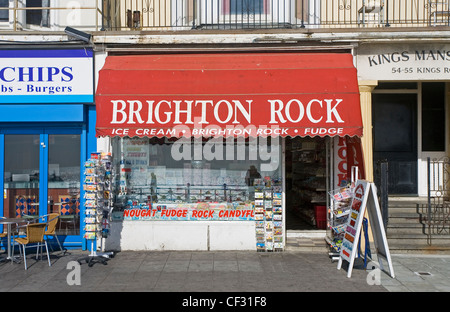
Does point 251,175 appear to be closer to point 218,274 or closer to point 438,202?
point 218,274

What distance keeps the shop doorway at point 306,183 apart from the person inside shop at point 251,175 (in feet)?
5.22

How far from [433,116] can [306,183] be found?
334cm

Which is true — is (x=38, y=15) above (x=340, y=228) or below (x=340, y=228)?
above

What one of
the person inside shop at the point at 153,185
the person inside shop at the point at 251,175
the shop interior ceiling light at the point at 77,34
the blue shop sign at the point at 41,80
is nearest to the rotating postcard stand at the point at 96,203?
the person inside shop at the point at 153,185

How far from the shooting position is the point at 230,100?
344 inches

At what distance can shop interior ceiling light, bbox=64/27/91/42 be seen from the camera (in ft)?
29.6

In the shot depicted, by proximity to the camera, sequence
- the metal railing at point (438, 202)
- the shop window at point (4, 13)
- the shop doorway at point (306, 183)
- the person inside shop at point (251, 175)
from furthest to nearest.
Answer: the shop doorway at point (306, 183)
the shop window at point (4, 13)
the person inside shop at point (251, 175)
the metal railing at point (438, 202)

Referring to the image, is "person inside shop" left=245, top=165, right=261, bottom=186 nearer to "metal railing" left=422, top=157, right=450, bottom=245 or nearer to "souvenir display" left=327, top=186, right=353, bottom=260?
"souvenir display" left=327, top=186, right=353, bottom=260

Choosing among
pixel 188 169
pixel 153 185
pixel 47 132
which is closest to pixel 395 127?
pixel 188 169

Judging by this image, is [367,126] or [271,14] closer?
[367,126]

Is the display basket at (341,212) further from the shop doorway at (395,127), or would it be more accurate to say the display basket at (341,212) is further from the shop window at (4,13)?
the shop window at (4,13)

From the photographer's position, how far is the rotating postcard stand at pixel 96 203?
8500 mm

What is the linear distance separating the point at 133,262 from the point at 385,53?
247 inches

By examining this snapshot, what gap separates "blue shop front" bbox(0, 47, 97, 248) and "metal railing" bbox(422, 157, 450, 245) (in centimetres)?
694
